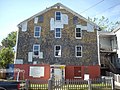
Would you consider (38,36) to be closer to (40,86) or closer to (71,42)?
(71,42)

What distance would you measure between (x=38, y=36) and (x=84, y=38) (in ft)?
24.7

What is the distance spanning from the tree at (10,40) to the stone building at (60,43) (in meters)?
32.7

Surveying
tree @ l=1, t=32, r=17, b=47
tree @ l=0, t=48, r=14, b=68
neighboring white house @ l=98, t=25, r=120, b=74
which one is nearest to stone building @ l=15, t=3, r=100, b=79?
neighboring white house @ l=98, t=25, r=120, b=74

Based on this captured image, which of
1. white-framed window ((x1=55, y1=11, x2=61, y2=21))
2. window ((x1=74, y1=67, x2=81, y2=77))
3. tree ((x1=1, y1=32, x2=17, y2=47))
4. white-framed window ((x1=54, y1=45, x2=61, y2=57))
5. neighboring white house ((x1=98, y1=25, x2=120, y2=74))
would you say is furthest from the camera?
tree ((x1=1, y1=32, x2=17, y2=47))

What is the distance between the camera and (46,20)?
1089 inches

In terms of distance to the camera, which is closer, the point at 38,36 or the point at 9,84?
the point at 9,84

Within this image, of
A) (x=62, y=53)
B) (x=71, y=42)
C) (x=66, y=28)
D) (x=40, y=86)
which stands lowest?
(x=40, y=86)

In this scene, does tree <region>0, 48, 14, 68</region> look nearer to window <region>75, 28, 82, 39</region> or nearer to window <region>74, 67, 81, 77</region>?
window <region>74, 67, 81, 77</region>

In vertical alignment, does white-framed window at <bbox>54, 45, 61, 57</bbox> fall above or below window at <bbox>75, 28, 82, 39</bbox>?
below

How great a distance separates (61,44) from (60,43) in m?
0.24

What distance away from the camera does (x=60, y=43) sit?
26.9m

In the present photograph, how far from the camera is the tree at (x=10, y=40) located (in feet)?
191

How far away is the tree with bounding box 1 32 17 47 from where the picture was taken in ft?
191

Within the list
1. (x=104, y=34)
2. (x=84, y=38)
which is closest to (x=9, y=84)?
(x=84, y=38)
